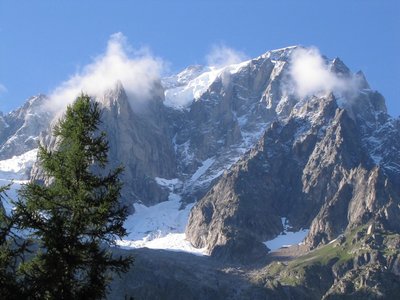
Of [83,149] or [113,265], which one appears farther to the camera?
[83,149]

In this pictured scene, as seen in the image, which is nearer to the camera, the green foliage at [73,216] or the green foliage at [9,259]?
the green foliage at [9,259]

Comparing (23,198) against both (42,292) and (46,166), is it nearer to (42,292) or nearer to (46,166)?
(46,166)

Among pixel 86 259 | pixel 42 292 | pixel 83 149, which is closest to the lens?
pixel 42 292

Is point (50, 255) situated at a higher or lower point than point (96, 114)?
lower

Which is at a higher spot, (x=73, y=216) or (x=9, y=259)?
(x=73, y=216)

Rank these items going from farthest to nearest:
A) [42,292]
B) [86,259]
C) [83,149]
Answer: [83,149] < [86,259] < [42,292]

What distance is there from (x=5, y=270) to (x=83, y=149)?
670cm

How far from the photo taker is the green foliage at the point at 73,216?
3067 cm

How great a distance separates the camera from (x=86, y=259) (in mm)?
31594

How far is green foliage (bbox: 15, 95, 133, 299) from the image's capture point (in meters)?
30.7

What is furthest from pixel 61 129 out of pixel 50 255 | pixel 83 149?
pixel 50 255

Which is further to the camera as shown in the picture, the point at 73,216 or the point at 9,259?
the point at 73,216

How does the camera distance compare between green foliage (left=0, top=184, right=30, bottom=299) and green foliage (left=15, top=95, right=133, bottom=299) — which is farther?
green foliage (left=15, top=95, right=133, bottom=299)

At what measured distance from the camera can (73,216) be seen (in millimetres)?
32500
